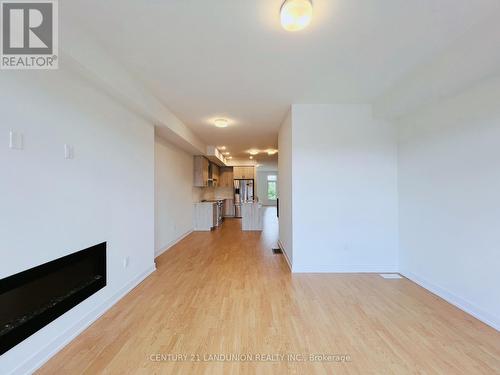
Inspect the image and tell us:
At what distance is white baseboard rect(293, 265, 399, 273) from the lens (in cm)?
358

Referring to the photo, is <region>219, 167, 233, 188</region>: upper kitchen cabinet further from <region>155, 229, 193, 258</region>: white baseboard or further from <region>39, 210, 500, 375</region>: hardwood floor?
<region>39, 210, 500, 375</region>: hardwood floor

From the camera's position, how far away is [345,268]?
360cm

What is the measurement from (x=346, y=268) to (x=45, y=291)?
3686 mm

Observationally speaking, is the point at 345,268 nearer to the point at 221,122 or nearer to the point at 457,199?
the point at 457,199

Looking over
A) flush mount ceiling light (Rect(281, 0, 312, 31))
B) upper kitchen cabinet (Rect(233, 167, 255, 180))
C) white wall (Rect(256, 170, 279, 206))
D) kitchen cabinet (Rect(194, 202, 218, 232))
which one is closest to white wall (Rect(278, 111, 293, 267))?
flush mount ceiling light (Rect(281, 0, 312, 31))

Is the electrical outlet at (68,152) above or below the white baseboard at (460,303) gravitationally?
above

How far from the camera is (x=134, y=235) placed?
10.2ft

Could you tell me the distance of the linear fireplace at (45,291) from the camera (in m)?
1.54

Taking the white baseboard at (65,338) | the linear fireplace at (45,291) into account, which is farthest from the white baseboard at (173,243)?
the linear fireplace at (45,291)

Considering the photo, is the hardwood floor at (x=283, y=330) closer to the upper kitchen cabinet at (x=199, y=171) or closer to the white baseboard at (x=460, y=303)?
the white baseboard at (x=460, y=303)

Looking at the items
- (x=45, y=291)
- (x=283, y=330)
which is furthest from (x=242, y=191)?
(x=45, y=291)

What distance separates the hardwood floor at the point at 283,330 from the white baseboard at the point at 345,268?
0.19 m

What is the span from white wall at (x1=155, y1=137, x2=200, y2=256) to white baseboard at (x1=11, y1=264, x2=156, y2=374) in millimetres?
1921

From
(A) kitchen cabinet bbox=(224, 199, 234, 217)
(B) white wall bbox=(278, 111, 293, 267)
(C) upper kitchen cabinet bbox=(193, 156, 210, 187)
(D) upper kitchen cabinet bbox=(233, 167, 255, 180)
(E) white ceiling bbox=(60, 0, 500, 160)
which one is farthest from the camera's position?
(D) upper kitchen cabinet bbox=(233, 167, 255, 180)
